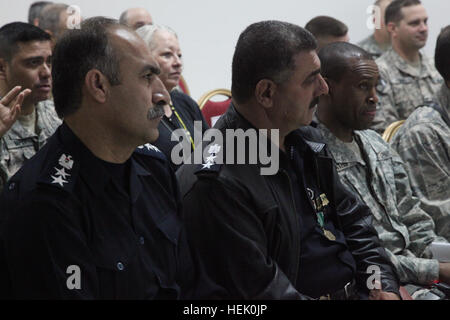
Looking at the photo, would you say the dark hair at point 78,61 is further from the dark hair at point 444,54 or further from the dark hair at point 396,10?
the dark hair at point 396,10

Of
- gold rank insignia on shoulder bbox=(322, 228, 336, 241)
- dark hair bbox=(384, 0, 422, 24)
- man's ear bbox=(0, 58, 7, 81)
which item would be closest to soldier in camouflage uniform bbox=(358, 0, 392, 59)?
dark hair bbox=(384, 0, 422, 24)

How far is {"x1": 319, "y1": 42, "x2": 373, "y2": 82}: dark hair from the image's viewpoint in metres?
2.19

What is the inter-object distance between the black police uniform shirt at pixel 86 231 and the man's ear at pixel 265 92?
1.12 ft

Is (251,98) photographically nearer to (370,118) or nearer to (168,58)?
(370,118)

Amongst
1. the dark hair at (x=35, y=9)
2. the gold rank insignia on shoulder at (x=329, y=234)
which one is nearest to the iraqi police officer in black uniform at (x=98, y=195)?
the gold rank insignia on shoulder at (x=329, y=234)

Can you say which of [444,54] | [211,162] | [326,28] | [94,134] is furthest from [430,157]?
[326,28]

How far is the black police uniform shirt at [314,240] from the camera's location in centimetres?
169

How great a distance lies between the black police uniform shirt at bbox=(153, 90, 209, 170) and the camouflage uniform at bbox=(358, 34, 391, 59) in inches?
88.7

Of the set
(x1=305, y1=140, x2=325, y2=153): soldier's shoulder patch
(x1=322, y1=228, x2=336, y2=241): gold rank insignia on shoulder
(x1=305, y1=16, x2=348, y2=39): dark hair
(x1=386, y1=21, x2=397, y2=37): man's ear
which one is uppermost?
(x1=305, y1=16, x2=348, y2=39): dark hair

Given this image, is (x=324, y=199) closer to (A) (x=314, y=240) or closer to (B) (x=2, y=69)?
(A) (x=314, y=240)

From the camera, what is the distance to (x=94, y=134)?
142 centimetres

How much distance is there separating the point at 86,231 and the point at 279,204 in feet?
1.60

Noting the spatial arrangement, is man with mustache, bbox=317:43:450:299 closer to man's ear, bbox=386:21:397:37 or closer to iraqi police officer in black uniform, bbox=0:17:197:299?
iraqi police officer in black uniform, bbox=0:17:197:299
